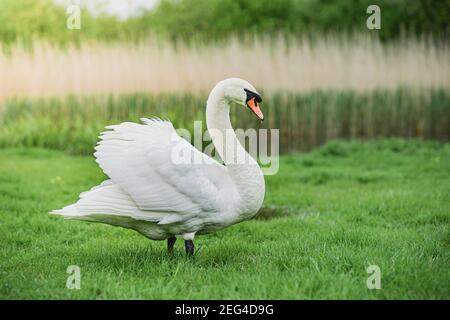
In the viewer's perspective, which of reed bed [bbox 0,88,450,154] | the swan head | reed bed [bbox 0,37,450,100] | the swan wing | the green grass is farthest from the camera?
reed bed [bbox 0,37,450,100]

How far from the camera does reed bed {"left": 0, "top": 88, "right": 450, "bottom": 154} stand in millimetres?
12203

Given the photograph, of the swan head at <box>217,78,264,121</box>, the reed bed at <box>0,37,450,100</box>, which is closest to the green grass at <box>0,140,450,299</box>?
the swan head at <box>217,78,264,121</box>

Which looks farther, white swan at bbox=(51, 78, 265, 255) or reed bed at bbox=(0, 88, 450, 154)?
reed bed at bbox=(0, 88, 450, 154)

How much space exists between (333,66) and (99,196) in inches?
384

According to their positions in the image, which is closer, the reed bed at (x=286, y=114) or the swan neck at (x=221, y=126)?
the swan neck at (x=221, y=126)

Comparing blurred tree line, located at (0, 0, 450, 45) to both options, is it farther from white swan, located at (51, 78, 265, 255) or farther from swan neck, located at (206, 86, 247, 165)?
white swan, located at (51, 78, 265, 255)

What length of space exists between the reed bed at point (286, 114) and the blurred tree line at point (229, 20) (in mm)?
7228

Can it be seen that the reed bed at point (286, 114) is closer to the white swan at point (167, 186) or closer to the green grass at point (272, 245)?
the green grass at point (272, 245)

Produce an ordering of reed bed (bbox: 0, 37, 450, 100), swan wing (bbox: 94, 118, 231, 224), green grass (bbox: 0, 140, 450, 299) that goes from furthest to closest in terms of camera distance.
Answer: reed bed (bbox: 0, 37, 450, 100), swan wing (bbox: 94, 118, 231, 224), green grass (bbox: 0, 140, 450, 299)

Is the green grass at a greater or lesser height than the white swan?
lesser

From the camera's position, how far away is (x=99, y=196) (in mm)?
4559

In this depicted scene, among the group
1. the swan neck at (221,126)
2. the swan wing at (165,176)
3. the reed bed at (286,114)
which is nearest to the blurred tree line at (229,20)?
the reed bed at (286,114)

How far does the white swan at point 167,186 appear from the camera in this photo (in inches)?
176

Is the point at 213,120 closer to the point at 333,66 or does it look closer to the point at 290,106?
the point at 290,106
